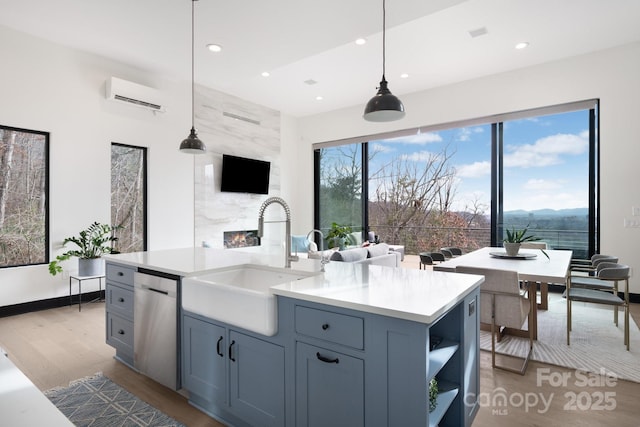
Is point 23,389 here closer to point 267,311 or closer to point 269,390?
point 267,311

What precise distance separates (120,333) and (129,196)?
2.94 m

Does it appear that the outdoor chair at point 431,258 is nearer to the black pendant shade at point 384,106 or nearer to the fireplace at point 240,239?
the black pendant shade at point 384,106

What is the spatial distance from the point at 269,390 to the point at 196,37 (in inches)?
144

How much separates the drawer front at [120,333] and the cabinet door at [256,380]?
→ 119cm

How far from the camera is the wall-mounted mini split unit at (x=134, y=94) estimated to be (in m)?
4.67

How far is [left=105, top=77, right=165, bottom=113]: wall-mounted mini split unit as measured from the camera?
467 centimetres

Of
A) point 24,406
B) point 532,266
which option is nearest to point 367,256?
point 532,266

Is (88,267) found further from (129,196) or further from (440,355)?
(440,355)

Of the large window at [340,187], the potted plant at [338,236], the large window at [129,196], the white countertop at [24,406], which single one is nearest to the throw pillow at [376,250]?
the potted plant at [338,236]

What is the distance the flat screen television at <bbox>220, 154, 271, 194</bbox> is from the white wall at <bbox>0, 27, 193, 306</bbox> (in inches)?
42.5

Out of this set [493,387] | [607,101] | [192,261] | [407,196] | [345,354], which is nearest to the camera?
[345,354]

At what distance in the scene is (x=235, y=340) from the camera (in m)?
1.81

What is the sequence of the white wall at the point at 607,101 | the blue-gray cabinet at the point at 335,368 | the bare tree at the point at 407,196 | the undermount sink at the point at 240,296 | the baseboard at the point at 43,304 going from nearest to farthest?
the blue-gray cabinet at the point at 335,368 → the undermount sink at the point at 240,296 → the baseboard at the point at 43,304 → the white wall at the point at 607,101 → the bare tree at the point at 407,196

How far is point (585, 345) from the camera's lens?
120 inches
